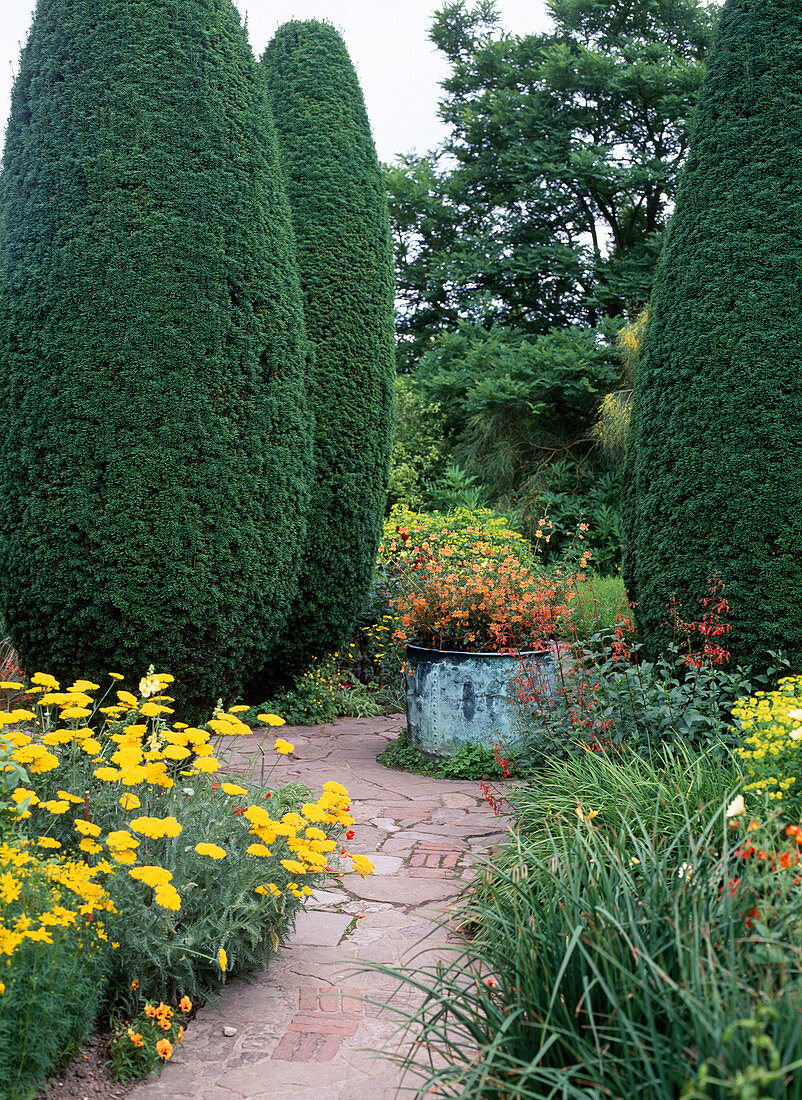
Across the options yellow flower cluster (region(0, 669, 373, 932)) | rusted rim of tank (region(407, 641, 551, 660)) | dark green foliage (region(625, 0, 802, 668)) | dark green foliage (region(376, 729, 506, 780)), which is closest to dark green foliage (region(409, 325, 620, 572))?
rusted rim of tank (region(407, 641, 551, 660))

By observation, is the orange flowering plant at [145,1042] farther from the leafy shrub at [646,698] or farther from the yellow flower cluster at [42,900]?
the leafy shrub at [646,698]

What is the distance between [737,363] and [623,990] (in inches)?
134

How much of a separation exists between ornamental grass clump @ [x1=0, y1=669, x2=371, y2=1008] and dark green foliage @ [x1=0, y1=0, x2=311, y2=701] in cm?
111

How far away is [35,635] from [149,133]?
2.59 meters

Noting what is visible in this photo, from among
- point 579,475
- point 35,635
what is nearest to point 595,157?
point 579,475

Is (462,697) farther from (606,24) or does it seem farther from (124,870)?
(606,24)

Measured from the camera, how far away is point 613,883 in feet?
7.48

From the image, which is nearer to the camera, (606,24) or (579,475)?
(579,475)

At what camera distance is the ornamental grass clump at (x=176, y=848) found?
2451 mm

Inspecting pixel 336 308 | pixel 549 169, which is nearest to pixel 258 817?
pixel 336 308

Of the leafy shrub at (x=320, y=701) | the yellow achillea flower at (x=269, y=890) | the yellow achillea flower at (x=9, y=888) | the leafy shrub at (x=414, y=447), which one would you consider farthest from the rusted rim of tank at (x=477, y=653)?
the leafy shrub at (x=414, y=447)

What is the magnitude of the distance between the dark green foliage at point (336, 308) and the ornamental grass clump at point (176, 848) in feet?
9.44

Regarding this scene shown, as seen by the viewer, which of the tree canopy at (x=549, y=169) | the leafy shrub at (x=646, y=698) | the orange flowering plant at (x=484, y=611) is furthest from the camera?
the tree canopy at (x=549, y=169)

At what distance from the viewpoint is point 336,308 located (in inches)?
234
